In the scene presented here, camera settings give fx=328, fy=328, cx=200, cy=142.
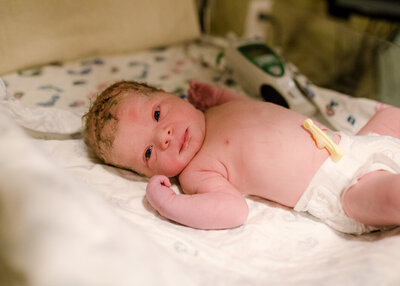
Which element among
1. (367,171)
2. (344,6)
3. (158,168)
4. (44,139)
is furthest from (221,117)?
(344,6)

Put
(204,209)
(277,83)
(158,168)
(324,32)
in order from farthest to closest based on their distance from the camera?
(324,32), (277,83), (158,168), (204,209)

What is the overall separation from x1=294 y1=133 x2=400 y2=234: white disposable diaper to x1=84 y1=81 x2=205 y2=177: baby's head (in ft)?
1.06

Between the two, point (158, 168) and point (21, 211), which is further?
point (158, 168)

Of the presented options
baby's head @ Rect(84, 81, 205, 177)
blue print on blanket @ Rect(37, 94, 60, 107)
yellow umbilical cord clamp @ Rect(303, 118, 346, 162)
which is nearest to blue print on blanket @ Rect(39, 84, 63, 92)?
blue print on blanket @ Rect(37, 94, 60, 107)

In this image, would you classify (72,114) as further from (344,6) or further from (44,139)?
(344,6)

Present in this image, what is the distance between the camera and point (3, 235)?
458 mm

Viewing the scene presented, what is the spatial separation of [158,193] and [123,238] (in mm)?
290

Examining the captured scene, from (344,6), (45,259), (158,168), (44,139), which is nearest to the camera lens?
(45,259)

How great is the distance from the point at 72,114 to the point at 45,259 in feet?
2.32

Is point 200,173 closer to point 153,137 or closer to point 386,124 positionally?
point 153,137

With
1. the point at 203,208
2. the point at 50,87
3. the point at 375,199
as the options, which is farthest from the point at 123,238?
the point at 50,87

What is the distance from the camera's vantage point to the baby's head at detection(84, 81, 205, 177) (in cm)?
84

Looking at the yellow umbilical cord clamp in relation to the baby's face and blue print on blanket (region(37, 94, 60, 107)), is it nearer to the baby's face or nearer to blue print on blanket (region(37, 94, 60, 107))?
the baby's face

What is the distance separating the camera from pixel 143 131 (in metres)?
0.84
